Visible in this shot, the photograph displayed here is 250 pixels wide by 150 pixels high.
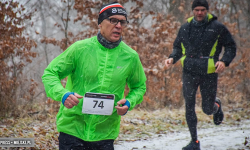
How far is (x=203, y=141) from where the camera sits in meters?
5.04

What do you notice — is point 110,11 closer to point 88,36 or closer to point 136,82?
point 136,82

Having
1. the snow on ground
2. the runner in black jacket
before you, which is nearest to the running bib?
the runner in black jacket

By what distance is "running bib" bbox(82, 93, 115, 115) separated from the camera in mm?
2359

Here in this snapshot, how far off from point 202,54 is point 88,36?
4291 mm

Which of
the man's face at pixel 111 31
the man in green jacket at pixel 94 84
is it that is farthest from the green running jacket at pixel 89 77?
the man's face at pixel 111 31

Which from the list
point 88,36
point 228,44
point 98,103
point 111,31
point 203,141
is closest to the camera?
point 98,103

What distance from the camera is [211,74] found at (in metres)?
4.47

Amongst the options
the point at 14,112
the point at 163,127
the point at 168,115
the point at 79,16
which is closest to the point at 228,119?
the point at 168,115

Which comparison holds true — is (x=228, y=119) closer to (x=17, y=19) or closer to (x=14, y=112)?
(x=14, y=112)

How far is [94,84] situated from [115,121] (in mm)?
427

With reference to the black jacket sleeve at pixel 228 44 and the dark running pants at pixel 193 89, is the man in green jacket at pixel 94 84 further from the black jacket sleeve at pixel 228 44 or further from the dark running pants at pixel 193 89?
the black jacket sleeve at pixel 228 44

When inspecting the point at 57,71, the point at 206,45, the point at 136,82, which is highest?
the point at 206,45

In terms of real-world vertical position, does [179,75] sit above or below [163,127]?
above

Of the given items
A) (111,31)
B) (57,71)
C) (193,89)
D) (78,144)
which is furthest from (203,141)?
(57,71)
